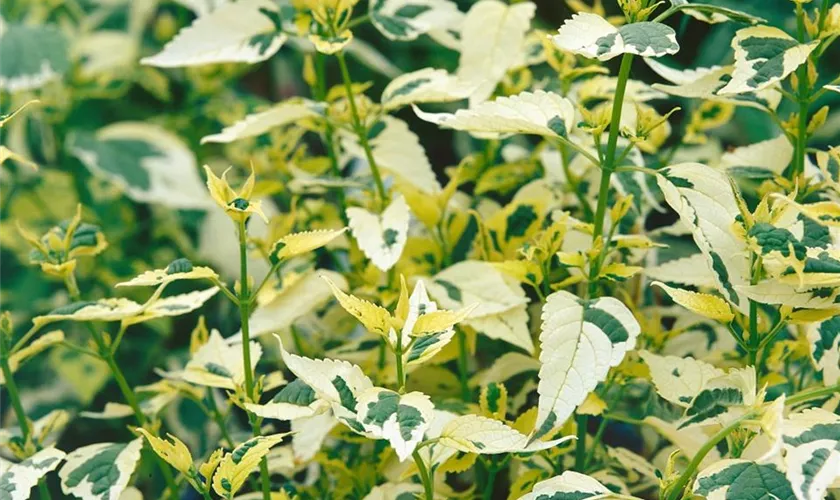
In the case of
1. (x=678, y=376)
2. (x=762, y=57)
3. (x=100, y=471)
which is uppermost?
(x=762, y=57)

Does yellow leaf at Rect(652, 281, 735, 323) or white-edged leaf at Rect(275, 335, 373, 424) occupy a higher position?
yellow leaf at Rect(652, 281, 735, 323)

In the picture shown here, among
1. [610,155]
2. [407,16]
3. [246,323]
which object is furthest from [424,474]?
[407,16]

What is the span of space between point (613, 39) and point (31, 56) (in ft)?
3.39

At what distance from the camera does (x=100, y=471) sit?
0.79 m

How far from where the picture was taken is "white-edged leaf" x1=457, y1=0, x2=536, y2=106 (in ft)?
3.24

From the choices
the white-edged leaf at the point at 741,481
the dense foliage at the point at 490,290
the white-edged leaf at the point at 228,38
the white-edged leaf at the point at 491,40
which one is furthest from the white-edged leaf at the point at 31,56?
the white-edged leaf at the point at 741,481

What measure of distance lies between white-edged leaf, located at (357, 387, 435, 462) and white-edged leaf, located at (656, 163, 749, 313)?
0.25 metres

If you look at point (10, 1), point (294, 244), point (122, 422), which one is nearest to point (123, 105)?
point (10, 1)

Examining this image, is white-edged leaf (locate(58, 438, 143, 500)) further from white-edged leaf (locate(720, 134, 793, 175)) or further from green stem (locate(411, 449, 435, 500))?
white-edged leaf (locate(720, 134, 793, 175))

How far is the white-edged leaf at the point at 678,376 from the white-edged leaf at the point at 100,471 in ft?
1.43

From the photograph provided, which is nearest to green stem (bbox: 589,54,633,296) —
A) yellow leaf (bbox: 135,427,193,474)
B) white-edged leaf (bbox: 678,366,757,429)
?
white-edged leaf (bbox: 678,366,757,429)

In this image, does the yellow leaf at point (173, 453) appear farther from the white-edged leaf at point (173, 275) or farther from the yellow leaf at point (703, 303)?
the yellow leaf at point (703, 303)

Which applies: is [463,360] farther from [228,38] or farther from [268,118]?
[228,38]

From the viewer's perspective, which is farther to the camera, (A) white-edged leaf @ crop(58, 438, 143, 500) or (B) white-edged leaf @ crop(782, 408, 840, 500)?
(A) white-edged leaf @ crop(58, 438, 143, 500)
